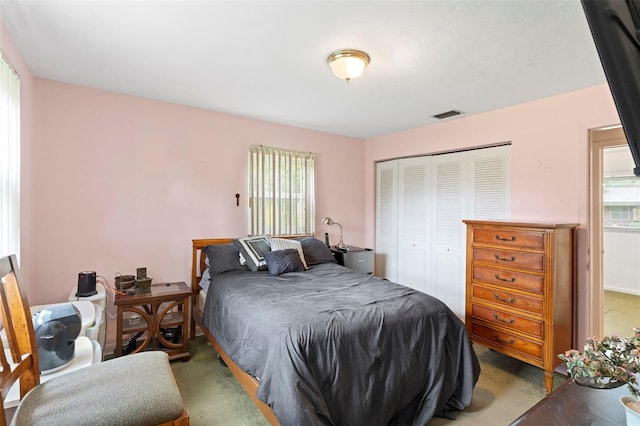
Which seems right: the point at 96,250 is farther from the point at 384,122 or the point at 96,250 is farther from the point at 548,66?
the point at 548,66

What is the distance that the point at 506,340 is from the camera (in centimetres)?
258

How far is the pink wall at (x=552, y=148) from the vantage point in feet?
8.52

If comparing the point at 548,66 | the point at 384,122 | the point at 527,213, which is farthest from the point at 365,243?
the point at 548,66

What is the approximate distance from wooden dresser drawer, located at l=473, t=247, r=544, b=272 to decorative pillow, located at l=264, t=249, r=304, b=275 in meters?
1.65

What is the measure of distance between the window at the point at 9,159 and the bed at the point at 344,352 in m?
1.38

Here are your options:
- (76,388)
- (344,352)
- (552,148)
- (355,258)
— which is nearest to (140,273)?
(76,388)

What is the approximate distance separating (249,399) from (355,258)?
84.2 inches

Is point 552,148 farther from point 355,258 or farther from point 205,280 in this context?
point 205,280

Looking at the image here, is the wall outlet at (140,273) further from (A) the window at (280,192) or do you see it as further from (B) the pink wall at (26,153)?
(A) the window at (280,192)

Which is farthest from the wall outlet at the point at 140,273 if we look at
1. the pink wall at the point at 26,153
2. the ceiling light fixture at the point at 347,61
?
the ceiling light fixture at the point at 347,61

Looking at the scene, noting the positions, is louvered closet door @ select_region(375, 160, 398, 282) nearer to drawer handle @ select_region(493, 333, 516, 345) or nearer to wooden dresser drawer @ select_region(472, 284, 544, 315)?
wooden dresser drawer @ select_region(472, 284, 544, 315)

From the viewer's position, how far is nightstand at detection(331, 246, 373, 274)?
3.92 meters

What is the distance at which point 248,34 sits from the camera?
6.12 feet

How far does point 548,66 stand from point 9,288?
341cm
